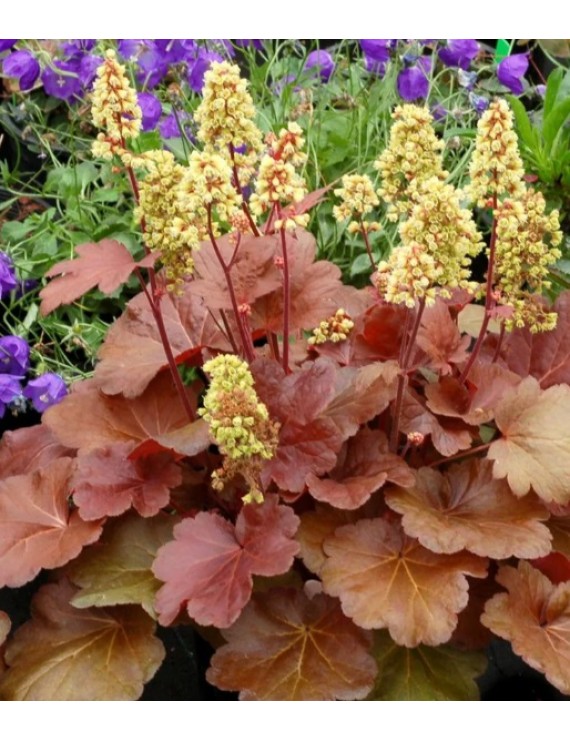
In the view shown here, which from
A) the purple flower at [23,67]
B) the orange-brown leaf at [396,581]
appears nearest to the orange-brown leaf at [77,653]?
the orange-brown leaf at [396,581]

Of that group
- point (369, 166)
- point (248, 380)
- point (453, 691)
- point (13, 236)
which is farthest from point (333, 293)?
point (13, 236)

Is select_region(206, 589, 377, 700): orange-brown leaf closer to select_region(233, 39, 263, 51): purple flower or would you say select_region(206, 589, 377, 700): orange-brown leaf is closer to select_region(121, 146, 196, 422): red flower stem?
select_region(121, 146, 196, 422): red flower stem

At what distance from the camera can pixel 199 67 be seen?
6.04ft

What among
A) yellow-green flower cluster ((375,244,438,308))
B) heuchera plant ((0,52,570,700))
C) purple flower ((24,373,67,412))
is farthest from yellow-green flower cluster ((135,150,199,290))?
purple flower ((24,373,67,412))

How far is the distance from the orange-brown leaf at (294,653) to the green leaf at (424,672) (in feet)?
0.21

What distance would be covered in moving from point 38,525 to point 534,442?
23.9 inches

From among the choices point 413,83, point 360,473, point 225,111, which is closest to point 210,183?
point 225,111

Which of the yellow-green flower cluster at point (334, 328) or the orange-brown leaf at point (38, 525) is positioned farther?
the yellow-green flower cluster at point (334, 328)

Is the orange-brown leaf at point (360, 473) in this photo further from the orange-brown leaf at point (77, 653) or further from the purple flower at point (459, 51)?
the purple flower at point (459, 51)

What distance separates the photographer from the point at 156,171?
1.00m

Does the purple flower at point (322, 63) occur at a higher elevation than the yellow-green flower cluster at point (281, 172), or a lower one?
lower

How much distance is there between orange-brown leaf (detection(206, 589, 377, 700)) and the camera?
1.01 metres

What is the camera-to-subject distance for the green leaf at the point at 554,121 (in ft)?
5.52

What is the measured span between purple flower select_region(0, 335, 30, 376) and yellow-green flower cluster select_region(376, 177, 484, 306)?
0.90 m
